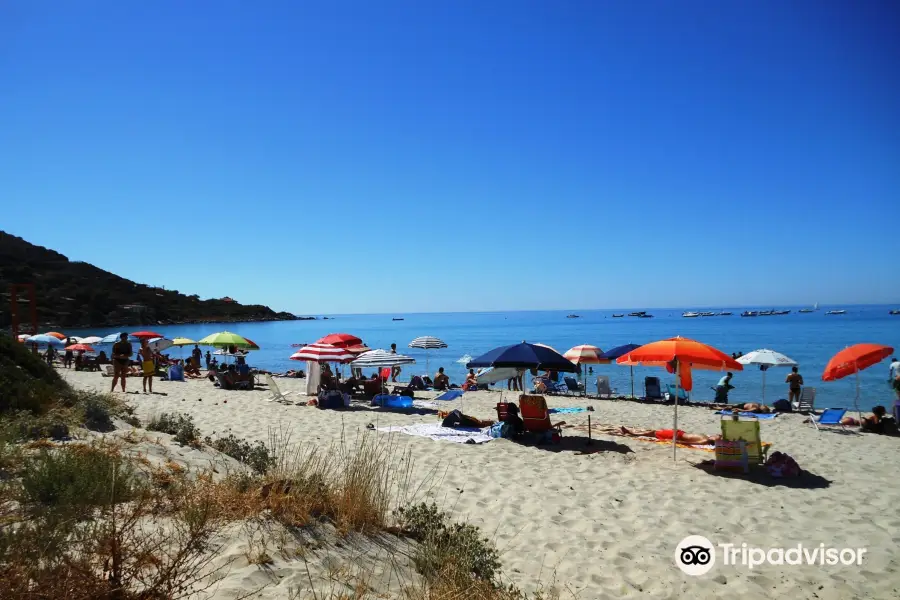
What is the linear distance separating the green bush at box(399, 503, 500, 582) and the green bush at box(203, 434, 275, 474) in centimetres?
170

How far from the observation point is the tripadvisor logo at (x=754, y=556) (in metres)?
4.54

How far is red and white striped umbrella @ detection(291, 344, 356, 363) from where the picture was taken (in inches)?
A: 556

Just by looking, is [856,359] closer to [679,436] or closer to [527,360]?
[679,436]

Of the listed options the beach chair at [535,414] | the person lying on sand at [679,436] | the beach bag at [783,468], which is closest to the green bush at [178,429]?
the beach chair at [535,414]

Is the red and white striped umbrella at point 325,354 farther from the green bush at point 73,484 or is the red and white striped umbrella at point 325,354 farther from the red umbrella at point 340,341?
the green bush at point 73,484

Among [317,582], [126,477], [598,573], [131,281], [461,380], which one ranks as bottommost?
[461,380]

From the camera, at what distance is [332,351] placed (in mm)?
14328

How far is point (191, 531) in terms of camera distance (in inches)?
119

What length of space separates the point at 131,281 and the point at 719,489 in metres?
116

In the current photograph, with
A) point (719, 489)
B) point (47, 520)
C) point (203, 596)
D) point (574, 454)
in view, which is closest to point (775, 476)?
point (719, 489)

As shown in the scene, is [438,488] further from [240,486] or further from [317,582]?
[317,582]

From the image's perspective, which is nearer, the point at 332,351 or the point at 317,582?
the point at 317,582

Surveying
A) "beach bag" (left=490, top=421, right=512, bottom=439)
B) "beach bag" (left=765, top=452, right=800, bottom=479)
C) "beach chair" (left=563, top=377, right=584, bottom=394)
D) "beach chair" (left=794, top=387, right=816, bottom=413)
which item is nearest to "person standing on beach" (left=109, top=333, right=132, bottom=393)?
"beach bag" (left=490, top=421, right=512, bottom=439)

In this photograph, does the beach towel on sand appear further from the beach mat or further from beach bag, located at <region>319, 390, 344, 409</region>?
the beach mat
